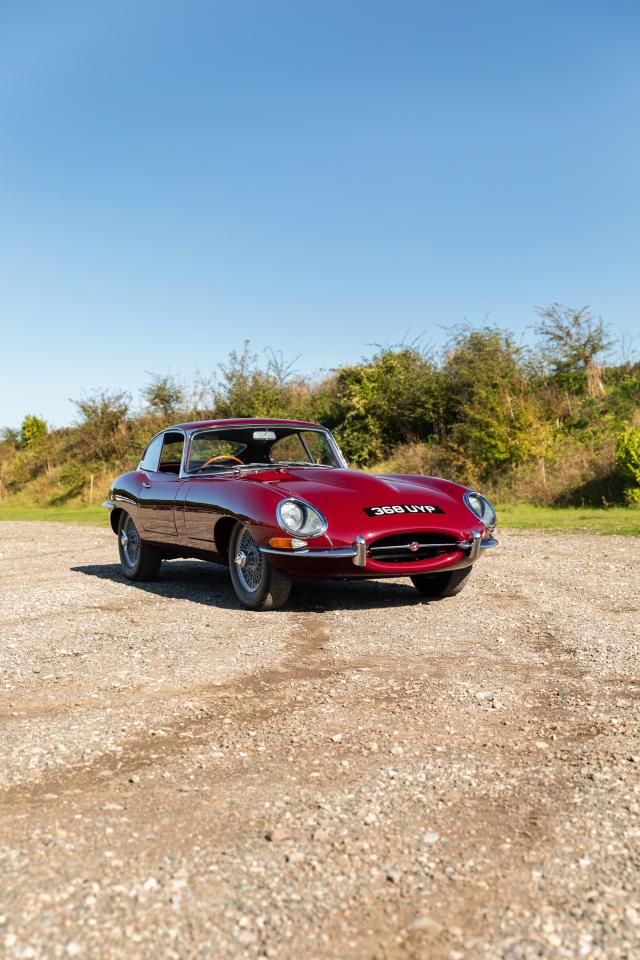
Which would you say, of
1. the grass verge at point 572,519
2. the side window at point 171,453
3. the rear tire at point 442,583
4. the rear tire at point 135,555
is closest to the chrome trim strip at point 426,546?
the rear tire at point 442,583

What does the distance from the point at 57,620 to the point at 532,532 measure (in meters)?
9.71

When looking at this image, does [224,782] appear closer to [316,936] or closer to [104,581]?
[316,936]

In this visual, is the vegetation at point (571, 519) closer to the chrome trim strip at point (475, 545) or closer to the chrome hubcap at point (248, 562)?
the chrome trim strip at point (475, 545)

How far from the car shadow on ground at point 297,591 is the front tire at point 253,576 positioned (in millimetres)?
207

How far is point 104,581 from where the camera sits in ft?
30.5

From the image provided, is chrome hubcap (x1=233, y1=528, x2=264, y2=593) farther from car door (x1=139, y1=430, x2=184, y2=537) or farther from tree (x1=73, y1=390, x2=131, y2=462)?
tree (x1=73, y1=390, x2=131, y2=462)

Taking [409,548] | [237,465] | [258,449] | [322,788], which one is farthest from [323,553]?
[322,788]

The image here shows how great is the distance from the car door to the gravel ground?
195cm

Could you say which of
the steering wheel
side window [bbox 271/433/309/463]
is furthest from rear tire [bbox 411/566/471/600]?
the steering wheel

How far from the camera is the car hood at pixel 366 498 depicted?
22.7 ft

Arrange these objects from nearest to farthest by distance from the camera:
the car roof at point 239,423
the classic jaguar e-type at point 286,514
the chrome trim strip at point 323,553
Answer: the chrome trim strip at point 323,553 → the classic jaguar e-type at point 286,514 → the car roof at point 239,423

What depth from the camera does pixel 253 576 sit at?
7.29m

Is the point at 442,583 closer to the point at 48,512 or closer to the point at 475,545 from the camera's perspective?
the point at 475,545

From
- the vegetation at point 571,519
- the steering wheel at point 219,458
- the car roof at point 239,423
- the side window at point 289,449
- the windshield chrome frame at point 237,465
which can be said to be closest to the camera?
the windshield chrome frame at point 237,465
